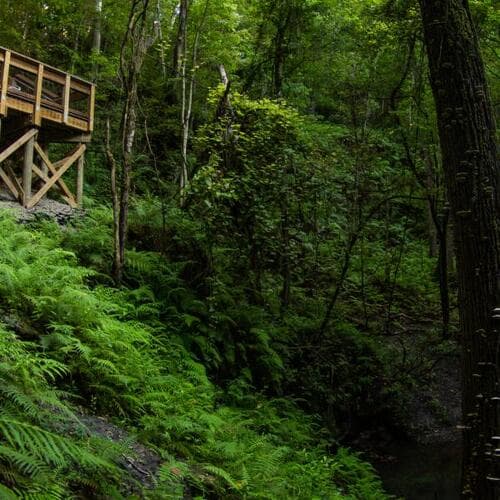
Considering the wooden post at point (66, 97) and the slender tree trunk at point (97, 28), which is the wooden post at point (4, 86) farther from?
the slender tree trunk at point (97, 28)

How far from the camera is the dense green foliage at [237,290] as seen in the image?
4.69 m

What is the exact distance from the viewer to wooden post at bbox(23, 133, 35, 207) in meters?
11.8

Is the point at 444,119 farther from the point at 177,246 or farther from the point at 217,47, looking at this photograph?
the point at 217,47

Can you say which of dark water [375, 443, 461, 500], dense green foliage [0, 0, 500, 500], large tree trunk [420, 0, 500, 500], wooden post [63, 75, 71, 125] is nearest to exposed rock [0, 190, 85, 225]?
dense green foliage [0, 0, 500, 500]

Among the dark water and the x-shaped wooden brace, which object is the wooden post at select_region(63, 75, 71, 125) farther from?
the dark water

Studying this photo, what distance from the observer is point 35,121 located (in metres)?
12.2

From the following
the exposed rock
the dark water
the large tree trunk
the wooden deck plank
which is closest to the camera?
the large tree trunk

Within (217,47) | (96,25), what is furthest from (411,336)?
(96,25)

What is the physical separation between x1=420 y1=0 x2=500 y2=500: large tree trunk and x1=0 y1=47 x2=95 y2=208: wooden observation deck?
32.4 feet

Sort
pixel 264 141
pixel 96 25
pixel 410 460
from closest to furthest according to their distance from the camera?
pixel 410 460 < pixel 264 141 < pixel 96 25

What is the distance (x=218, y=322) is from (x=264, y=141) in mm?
3825

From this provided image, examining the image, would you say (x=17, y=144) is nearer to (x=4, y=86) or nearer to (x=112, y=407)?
(x=4, y=86)

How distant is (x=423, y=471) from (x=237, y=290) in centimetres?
462

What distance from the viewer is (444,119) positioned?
14.3 ft
